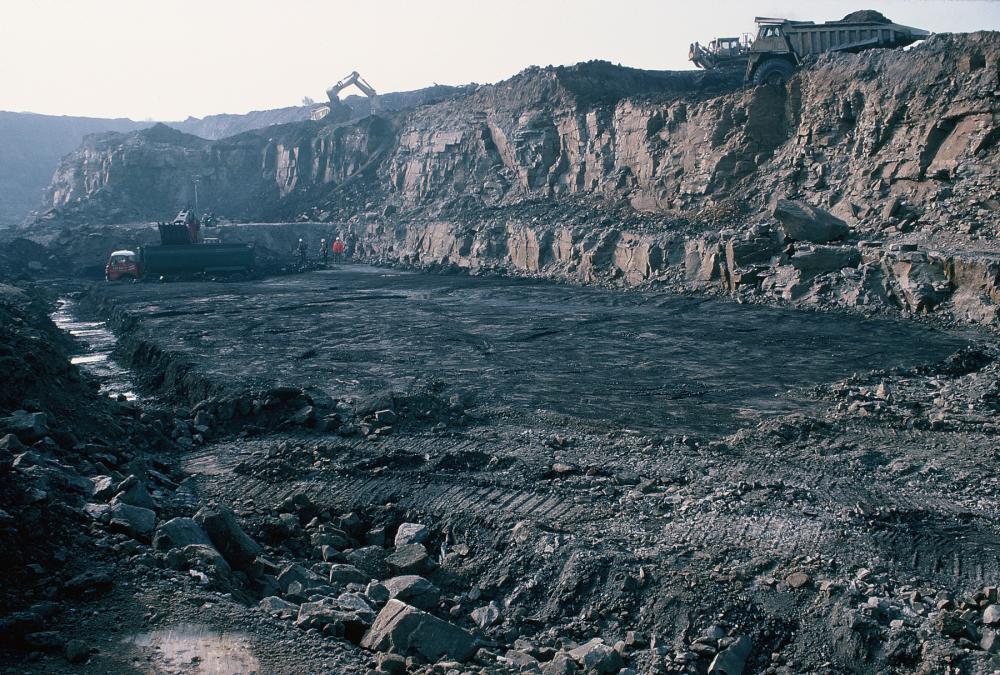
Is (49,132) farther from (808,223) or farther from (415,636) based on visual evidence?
(415,636)

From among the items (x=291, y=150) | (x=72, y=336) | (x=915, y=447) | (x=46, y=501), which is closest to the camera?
(x=46, y=501)

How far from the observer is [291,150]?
1957 inches

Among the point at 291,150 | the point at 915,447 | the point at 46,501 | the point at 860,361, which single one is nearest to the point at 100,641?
the point at 46,501

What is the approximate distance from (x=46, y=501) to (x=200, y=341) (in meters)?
10.8

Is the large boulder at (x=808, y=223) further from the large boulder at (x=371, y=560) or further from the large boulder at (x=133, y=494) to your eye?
the large boulder at (x=133, y=494)

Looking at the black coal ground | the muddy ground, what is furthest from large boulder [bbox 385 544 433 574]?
the black coal ground

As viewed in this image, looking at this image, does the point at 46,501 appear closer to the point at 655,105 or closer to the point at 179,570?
the point at 179,570

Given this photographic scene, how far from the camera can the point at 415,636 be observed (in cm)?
475

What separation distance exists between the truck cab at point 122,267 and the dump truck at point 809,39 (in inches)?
872

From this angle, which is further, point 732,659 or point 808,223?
point 808,223

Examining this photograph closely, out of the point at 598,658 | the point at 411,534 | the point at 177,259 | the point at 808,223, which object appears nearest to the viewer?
the point at 598,658

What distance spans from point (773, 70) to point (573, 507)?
22.7 metres

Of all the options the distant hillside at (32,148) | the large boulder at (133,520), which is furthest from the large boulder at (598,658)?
the distant hillside at (32,148)

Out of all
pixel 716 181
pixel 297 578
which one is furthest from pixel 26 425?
pixel 716 181
